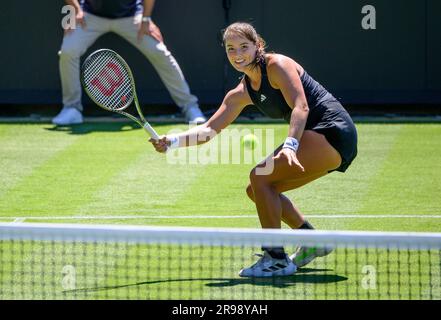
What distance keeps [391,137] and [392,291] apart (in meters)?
5.74

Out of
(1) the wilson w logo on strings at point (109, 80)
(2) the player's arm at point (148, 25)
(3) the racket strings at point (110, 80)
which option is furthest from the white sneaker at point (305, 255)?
(2) the player's arm at point (148, 25)

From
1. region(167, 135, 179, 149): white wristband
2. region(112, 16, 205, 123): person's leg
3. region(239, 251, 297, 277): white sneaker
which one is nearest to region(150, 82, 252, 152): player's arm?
region(167, 135, 179, 149): white wristband

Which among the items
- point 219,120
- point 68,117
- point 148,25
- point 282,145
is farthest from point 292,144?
point 68,117

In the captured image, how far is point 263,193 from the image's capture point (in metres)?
6.98

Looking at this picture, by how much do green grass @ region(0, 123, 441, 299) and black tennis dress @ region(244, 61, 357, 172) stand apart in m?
0.79

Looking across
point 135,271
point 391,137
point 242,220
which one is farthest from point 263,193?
point 391,137

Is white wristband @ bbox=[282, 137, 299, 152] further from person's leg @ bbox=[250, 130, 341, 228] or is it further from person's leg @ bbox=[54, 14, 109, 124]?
person's leg @ bbox=[54, 14, 109, 124]

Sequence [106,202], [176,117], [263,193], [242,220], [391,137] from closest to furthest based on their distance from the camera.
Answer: [263,193] < [242,220] < [106,202] < [391,137] < [176,117]

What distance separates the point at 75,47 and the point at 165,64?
1.02 metres

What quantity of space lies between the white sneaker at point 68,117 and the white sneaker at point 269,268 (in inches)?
241

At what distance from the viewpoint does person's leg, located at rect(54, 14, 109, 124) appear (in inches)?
497

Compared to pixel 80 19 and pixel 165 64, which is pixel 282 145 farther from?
pixel 80 19

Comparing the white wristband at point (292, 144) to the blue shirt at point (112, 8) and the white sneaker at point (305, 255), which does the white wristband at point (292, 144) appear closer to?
the white sneaker at point (305, 255)
